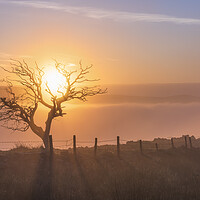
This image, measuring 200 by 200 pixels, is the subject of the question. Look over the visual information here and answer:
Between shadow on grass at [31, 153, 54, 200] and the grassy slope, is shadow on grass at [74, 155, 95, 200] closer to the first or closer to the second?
the grassy slope

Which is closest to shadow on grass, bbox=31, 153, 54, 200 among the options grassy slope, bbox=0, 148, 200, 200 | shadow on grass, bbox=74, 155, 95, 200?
grassy slope, bbox=0, 148, 200, 200

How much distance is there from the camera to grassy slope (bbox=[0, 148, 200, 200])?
1970 centimetres

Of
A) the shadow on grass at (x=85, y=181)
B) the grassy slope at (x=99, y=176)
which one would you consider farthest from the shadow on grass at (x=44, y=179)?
the shadow on grass at (x=85, y=181)

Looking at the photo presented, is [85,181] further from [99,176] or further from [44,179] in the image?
[44,179]

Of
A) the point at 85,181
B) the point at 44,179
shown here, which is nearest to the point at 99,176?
the point at 85,181

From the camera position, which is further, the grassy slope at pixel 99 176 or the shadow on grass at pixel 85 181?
the shadow on grass at pixel 85 181

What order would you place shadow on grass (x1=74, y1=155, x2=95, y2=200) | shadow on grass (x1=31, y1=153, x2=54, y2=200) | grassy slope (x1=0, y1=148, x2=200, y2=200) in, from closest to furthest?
grassy slope (x1=0, y1=148, x2=200, y2=200) < shadow on grass (x1=31, y1=153, x2=54, y2=200) < shadow on grass (x1=74, y1=155, x2=95, y2=200)

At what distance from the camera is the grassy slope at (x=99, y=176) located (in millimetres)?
19703

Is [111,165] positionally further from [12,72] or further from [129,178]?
[12,72]

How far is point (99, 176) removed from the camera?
26703mm

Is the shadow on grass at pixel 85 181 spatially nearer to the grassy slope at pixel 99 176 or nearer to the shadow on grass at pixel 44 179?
the grassy slope at pixel 99 176

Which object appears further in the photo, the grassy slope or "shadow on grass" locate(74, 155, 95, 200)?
"shadow on grass" locate(74, 155, 95, 200)

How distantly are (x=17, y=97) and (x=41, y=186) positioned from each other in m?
15.9

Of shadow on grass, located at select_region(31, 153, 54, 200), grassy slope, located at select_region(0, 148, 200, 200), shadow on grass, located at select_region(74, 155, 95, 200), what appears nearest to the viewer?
grassy slope, located at select_region(0, 148, 200, 200)
